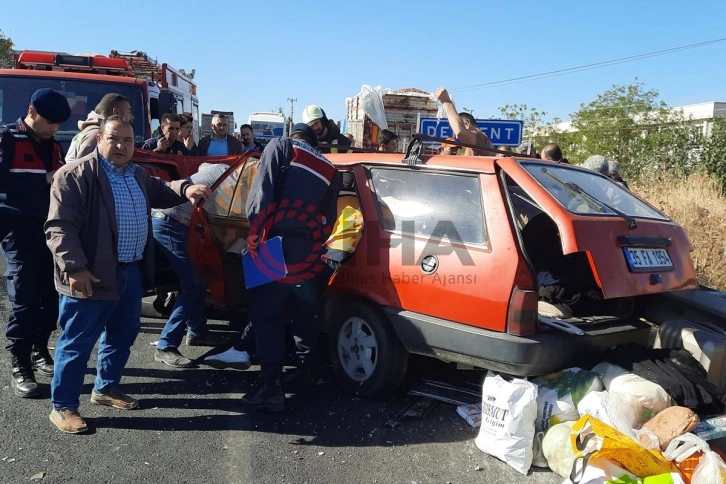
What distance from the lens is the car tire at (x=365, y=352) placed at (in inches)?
149

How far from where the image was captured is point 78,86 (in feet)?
25.4

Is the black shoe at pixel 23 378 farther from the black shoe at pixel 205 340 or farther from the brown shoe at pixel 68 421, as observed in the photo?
the black shoe at pixel 205 340

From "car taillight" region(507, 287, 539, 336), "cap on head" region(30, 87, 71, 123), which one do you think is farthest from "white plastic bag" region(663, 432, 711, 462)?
"cap on head" region(30, 87, 71, 123)

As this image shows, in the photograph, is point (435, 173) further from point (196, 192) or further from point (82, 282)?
point (82, 282)

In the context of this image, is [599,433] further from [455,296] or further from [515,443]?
[455,296]

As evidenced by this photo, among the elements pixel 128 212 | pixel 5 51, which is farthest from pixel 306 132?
pixel 5 51

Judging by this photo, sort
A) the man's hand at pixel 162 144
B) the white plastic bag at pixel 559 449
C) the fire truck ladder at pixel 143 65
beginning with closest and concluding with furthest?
1. the white plastic bag at pixel 559 449
2. the man's hand at pixel 162 144
3. the fire truck ladder at pixel 143 65

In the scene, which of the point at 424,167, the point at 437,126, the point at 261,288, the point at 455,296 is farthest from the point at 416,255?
the point at 437,126

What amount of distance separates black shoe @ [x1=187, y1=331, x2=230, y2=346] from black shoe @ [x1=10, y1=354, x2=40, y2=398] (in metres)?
1.14

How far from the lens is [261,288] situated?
3832 mm

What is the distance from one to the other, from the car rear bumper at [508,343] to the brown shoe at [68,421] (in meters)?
1.90

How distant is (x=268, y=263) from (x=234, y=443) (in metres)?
1.08

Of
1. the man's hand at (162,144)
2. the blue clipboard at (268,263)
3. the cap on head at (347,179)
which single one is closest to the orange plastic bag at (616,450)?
the blue clipboard at (268,263)

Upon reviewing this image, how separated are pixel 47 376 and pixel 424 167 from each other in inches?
118
